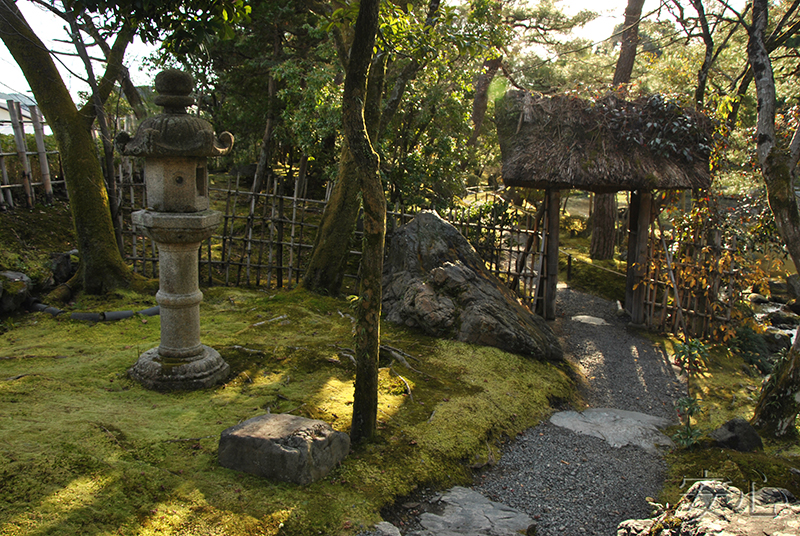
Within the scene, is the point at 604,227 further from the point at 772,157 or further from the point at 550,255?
the point at 772,157

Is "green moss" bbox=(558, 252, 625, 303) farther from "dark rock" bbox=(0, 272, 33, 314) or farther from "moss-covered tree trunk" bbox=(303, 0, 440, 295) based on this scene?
"dark rock" bbox=(0, 272, 33, 314)

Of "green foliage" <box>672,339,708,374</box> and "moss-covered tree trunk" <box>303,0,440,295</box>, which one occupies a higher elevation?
"moss-covered tree trunk" <box>303,0,440,295</box>

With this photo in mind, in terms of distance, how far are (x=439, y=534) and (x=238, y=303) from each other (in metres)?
5.56

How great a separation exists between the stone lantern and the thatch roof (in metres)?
5.45

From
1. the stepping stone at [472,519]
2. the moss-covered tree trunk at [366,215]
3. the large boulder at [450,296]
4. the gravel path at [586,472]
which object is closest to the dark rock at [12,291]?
the large boulder at [450,296]

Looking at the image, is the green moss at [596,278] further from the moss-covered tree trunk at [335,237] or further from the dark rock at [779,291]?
the moss-covered tree trunk at [335,237]

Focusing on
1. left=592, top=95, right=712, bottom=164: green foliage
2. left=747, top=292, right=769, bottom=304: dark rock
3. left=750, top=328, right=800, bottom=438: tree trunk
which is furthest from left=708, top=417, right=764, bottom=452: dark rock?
left=747, top=292, right=769, bottom=304: dark rock

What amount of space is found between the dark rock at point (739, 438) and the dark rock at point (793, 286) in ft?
32.3

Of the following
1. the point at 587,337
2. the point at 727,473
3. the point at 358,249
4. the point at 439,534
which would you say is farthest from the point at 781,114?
the point at 439,534

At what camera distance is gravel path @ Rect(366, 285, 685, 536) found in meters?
3.86

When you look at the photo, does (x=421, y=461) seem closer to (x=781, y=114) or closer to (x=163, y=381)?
(x=163, y=381)

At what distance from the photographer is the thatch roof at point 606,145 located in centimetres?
866

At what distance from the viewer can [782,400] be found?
531cm

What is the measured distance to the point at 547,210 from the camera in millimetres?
9148
